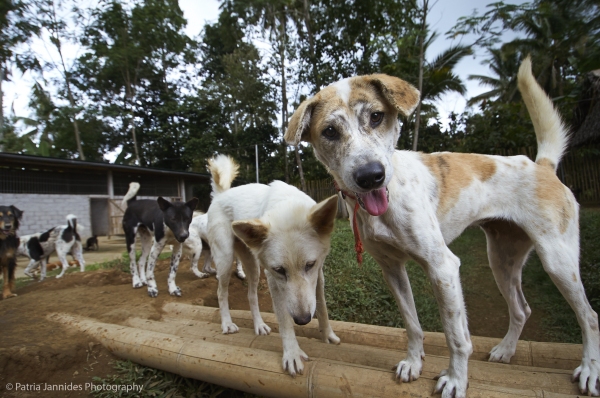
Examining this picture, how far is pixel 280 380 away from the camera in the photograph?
2.17 m

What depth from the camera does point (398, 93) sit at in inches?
76.9

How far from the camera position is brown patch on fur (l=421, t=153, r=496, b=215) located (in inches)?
92.0

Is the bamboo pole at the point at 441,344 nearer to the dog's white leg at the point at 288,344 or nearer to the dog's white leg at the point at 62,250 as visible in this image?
the dog's white leg at the point at 288,344

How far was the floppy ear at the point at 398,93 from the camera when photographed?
75.2 inches

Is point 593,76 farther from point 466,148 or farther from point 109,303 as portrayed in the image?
point 109,303

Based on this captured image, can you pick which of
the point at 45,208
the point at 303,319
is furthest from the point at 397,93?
the point at 45,208

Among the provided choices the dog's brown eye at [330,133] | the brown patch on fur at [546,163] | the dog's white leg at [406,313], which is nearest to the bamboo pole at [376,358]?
the dog's white leg at [406,313]

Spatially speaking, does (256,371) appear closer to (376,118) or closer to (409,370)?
(409,370)

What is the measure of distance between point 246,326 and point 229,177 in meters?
1.85

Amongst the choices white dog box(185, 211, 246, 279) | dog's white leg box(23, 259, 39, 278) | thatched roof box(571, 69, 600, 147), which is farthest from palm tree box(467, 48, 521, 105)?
dog's white leg box(23, 259, 39, 278)

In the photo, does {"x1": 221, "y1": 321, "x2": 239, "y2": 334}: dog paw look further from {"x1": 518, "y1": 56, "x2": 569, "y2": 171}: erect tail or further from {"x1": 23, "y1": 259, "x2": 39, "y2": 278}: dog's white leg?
{"x1": 23, "y1": 259, "x2": 39, "y2": 278}: dog's white leg

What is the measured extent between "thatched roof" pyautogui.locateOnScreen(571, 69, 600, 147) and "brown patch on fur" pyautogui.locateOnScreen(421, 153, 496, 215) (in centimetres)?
883

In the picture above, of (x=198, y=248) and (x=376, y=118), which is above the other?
(x=376, y=118)

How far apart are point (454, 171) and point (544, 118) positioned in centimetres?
103
